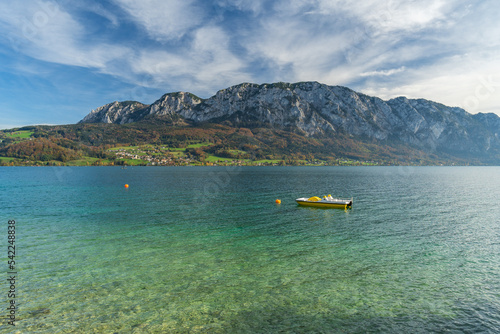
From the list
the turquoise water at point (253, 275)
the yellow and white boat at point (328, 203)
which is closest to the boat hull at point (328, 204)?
the yellow and white boat at point (328, 203)

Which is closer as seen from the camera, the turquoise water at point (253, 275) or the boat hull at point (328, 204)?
the turquoise water at point (253, 275)

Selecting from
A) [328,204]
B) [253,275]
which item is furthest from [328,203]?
[253,275]

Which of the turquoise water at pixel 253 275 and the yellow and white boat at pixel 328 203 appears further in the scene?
the yellow and white boat at pixel 328 203

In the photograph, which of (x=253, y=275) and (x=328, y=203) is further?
(x=328, y=203)

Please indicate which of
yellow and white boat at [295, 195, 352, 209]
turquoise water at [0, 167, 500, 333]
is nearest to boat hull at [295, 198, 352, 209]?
yellow and white boat at [295, 195, 352, 209]

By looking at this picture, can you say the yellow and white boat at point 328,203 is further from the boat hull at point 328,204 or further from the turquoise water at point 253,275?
the turquoise water at point 253,275

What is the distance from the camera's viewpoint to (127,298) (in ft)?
55.1

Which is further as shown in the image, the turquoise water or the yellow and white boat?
the yellow and white boat

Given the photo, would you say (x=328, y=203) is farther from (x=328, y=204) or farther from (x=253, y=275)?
(x=253, y=275)

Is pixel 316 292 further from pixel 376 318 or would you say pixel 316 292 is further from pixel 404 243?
pixel 404 243

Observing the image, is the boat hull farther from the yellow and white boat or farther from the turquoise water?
the turquoise water

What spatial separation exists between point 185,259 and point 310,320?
13597mm

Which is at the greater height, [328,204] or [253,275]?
[253,275]

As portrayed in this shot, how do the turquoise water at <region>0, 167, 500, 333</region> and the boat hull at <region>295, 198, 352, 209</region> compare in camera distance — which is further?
the boat hull at <region>295, 198, 352, 209</region>
